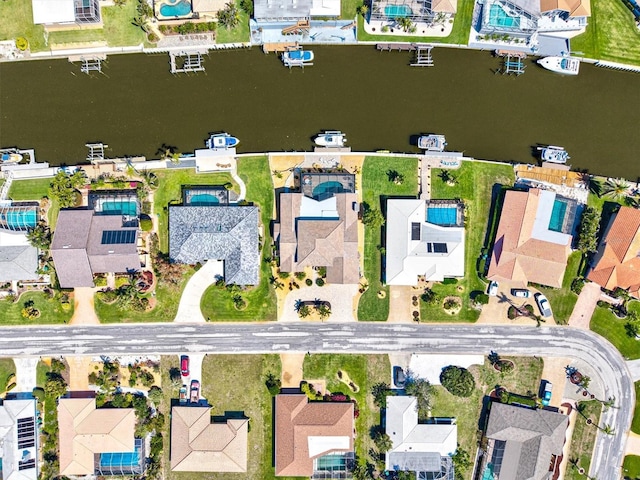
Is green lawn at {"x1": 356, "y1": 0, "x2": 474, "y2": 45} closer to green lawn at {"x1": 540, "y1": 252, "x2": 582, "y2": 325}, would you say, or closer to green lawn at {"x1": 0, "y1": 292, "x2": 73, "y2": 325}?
green lawn at {"x1": 540, "y1": 252, "x2": 582, "y2": 325}

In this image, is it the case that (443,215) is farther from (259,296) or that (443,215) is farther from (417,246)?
(259,296)

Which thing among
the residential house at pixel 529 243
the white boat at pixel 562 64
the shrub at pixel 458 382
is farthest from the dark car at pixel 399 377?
the white boat at pixel 562 64

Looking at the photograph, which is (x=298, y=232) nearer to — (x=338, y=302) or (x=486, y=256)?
(x=338, y=302)

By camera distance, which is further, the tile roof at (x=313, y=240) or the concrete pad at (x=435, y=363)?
the concrete pad at (x=435, y=363)

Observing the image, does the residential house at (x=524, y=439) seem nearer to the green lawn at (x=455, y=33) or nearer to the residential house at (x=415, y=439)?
the residential house at (x=415, y=439)

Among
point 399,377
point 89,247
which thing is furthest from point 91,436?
point 399,377

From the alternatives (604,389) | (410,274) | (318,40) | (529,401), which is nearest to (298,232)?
(410,274)

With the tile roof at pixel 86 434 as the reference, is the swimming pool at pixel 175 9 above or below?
above
